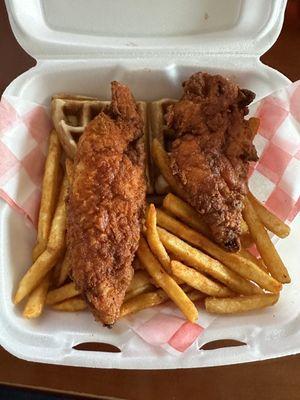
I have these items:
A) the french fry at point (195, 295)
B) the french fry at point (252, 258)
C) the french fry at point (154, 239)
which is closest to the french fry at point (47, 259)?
the french fry at point (154, 239)

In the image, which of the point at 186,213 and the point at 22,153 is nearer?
the point at 186,213

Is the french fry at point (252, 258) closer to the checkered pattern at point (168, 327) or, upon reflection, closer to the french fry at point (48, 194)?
the checkered pattern at point (168, 327)

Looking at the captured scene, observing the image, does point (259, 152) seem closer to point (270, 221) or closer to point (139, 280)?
point (270, 221)

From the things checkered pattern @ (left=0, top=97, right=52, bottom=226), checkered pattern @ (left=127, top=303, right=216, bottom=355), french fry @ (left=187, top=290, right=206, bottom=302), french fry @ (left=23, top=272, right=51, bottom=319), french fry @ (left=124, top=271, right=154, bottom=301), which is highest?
checkered pattern @ (left=0, top=97, right=52, bottom=226)

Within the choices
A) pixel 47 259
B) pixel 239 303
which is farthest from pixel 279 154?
pixel 47 259

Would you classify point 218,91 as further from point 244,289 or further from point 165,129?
point 244,289

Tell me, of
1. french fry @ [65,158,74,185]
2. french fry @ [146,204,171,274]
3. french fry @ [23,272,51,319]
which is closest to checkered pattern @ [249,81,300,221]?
french fry @ [146,204,171,274]

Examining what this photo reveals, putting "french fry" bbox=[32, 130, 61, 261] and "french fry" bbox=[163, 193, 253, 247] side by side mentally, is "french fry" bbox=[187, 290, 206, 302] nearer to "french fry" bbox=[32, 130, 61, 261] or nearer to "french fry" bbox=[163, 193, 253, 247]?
"french fry" bbox=[163, 193, 253, 247]
